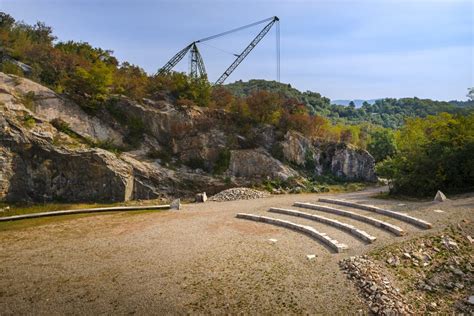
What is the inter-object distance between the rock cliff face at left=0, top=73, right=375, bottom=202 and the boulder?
95 millimetres

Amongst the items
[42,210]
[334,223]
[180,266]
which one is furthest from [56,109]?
[334,223]

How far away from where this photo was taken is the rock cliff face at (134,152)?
21.6m

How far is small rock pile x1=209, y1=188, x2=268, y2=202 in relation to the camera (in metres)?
24.0

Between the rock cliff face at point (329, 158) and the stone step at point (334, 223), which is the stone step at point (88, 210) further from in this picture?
the rock cliff face at point (329, 158)

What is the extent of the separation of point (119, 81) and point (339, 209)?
942 inches

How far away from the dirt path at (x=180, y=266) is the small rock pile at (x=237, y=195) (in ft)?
20.4

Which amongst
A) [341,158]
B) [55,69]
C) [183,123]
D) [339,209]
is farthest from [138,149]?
[341,158]

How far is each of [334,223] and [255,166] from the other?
13372 millimetres

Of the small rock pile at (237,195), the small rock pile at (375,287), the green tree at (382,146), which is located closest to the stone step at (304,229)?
the small rock pile at (375,287)

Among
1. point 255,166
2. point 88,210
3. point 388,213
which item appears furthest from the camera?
point 255,166

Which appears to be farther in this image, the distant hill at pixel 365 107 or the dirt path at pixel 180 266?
the distant hill at pixel 365 107

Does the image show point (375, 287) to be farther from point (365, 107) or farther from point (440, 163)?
point (365, 107)

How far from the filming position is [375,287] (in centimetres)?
945

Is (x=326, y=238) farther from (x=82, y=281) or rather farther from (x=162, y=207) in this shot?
(x=162, y=207)
